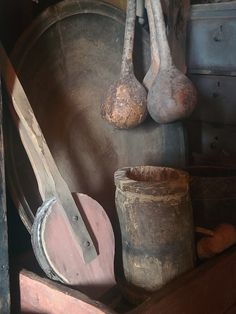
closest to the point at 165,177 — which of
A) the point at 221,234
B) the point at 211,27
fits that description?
the point at 221,234

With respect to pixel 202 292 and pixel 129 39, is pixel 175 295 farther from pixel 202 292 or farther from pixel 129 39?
pixel 129 39

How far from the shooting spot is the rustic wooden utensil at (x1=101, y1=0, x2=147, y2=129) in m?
1.07

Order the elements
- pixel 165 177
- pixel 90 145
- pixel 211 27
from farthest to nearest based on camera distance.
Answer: pixel 211 27 < pixel 90 145 < pixel 165 177

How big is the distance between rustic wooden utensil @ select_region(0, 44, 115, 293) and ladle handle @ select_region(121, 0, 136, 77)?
0.32 m

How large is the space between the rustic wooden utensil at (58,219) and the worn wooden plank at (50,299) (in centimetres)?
3

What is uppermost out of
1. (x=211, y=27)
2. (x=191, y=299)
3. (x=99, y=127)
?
(x=211, y=27)

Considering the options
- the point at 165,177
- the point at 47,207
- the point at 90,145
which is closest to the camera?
the point at 47,207

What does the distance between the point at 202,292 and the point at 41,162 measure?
1.42 feet

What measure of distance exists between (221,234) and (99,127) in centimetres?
40

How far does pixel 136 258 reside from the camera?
36.9 inches

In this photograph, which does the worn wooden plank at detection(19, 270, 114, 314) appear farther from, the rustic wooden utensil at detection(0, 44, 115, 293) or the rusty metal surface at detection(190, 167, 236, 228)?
the rusty metal surface at detection(190, 167, 236, 228)

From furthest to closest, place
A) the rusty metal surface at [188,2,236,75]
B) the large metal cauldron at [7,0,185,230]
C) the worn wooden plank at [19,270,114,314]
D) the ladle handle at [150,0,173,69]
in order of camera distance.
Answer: the rusty metal surface at [188,2,236,75]
the ladle handle at [150,0,173,69]
the large metal cauldron at [7,0,185,230]
the worn wooden plank at [19,270,114,314]

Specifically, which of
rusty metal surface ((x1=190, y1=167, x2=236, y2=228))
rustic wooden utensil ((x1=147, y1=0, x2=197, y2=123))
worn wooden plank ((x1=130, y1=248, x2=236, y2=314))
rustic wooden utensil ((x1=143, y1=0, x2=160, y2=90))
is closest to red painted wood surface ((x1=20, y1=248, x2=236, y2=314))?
worn wooden plank ((x1=130, y1=248, x2=236, y2=314))

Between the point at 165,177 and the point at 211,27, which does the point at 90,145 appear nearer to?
the point at 165,177
